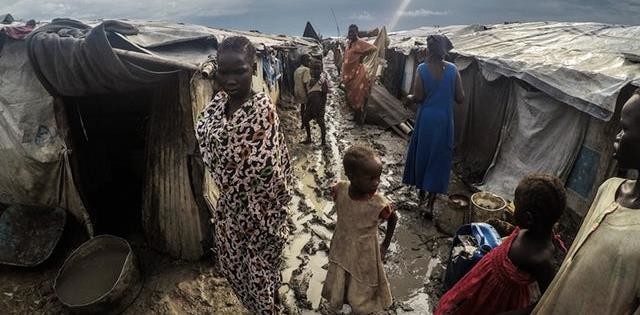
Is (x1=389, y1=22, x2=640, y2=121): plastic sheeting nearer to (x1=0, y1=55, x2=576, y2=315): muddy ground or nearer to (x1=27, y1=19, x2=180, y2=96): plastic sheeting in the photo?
(x1=0, y1=55, x2=576, y2=315): muddy ground

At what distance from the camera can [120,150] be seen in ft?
16.6

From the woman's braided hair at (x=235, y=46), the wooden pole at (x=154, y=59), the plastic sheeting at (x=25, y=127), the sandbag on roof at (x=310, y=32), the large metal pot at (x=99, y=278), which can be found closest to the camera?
the woman's braided hair at (x=235, y=46)

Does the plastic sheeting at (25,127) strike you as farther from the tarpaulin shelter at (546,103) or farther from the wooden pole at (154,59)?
the tarpaulin shelter at (546,103)

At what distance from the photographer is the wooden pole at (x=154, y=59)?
9.71ft

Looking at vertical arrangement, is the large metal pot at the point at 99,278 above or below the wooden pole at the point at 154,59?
below

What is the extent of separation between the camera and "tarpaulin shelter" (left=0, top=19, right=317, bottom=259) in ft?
9.92

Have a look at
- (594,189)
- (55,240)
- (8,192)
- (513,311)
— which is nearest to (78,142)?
(8,192)

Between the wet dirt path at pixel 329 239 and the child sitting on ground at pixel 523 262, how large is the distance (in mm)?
1419

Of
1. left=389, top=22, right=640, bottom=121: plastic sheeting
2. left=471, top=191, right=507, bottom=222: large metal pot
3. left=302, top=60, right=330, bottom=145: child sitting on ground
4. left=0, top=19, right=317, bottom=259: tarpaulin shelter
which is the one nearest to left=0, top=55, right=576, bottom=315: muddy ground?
left=0, top=19, right=317, bottom=259: tarpaulin shelter

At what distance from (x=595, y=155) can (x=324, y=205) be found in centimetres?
388

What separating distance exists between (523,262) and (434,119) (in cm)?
275

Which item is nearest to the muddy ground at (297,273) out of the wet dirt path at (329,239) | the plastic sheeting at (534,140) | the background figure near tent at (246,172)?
the wet dirt path at (329,239)

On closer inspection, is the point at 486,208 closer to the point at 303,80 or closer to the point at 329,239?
the point at 329,239

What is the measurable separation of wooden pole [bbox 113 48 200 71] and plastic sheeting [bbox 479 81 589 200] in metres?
5.13
